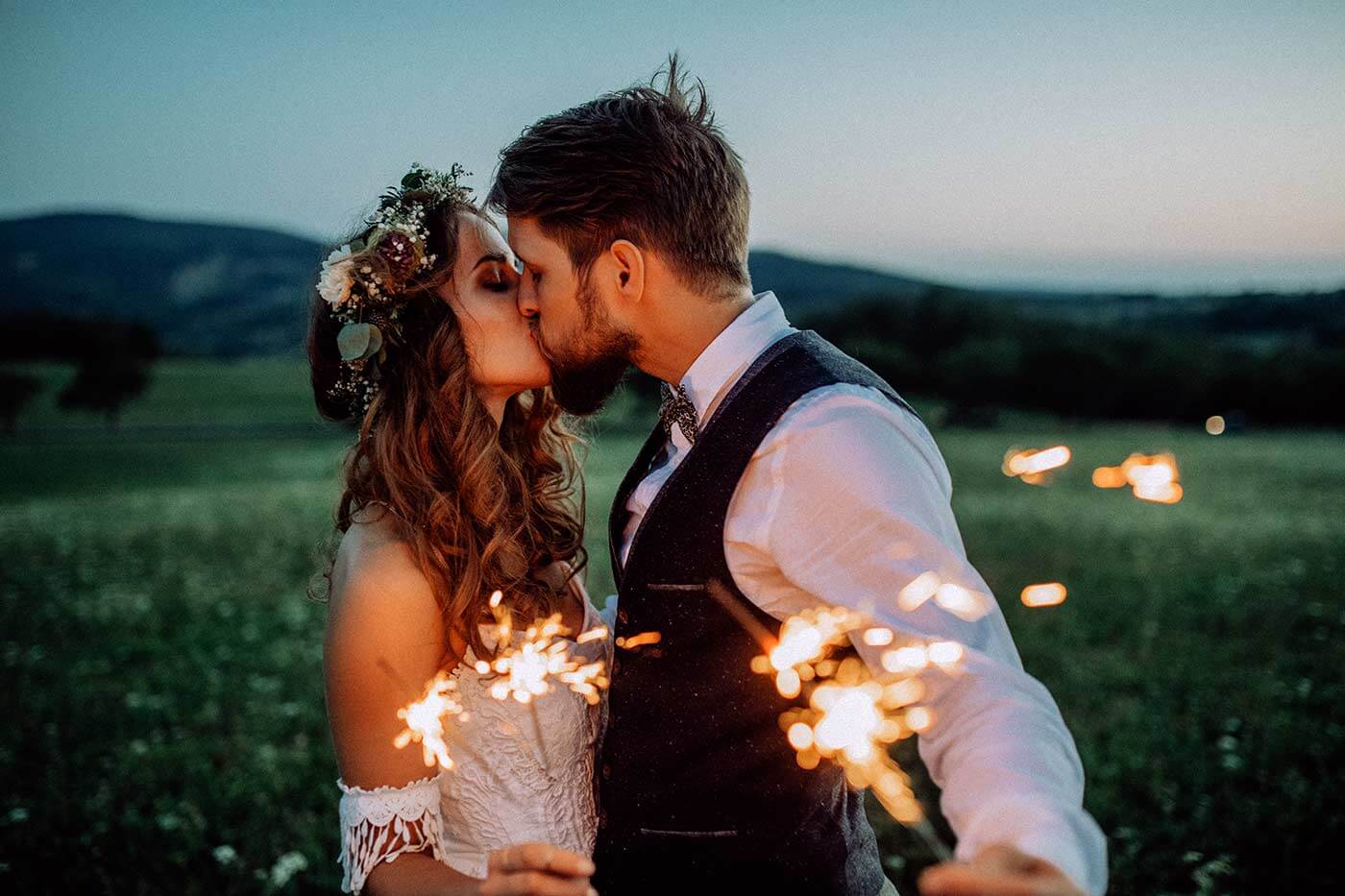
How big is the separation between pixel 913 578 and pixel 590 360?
4.84 feet

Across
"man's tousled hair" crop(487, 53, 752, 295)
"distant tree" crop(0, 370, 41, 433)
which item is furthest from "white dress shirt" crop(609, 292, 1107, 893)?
"distant tree" crop(0, 370, 41, 433)

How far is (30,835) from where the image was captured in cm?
540

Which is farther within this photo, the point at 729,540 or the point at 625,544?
the point at 625,544

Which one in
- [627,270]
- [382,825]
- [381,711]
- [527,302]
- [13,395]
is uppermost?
[627,270]

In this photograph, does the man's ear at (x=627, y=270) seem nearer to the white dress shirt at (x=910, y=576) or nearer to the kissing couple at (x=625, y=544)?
the kissing couple at (x=625, y=544)

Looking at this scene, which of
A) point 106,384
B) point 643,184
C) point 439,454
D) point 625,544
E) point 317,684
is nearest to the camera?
point 643,184

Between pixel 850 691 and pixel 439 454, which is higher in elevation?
pixel 439 454

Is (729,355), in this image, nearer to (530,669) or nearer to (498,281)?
(498,281)

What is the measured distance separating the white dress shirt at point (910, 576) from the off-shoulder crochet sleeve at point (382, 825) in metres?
1.24

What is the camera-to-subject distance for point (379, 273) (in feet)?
10.1

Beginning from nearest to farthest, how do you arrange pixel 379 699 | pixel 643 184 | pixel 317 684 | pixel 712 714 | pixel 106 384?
pixel 712 714
pixel 379 699
pixel 643 184
pixel 317 684
pixel 106 384

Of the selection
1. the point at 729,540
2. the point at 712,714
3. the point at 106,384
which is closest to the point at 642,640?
the point at 712,714

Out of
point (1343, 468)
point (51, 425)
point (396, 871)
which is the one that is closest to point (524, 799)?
point (396, 871)

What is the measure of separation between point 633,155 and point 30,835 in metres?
5.49
